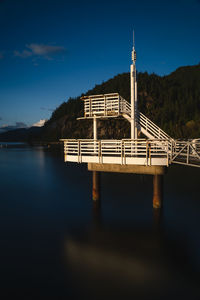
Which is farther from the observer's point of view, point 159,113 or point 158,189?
point 159,113

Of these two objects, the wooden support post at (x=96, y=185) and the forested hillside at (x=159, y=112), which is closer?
the wooden support post at (x=96, y=185)

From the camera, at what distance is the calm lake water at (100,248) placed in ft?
33.1

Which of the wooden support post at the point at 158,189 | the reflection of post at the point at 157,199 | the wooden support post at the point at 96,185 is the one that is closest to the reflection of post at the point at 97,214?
the wooden support post at the point at 96,185

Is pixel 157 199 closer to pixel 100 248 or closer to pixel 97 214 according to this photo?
pixel 97 214

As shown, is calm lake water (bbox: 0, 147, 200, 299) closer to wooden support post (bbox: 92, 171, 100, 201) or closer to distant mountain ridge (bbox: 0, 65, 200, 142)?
wooden support post (bbox: 92, 171, 100, 201)

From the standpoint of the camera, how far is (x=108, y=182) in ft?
104

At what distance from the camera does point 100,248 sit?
13.3 m

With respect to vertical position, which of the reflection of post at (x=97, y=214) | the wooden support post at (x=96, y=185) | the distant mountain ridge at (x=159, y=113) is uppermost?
the distant mountain ridge at (x=159, y=113)

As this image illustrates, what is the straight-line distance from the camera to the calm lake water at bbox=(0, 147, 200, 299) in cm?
1009

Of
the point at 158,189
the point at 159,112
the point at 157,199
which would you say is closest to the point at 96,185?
the point at 157,199

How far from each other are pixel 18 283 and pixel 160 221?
35.8ft

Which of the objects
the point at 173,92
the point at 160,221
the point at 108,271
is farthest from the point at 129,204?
the point at 173,92

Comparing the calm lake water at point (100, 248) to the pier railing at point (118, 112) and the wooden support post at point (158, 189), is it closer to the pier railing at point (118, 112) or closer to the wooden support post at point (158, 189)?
the wooden support post at point (158, 189)

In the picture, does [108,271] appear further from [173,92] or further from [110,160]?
[173,92]
